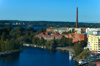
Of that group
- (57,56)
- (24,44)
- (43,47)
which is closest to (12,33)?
(24,44)

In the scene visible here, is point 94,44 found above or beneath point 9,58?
above

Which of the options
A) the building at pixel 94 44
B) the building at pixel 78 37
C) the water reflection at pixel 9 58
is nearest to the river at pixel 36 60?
the water reflection at pixel 9 58

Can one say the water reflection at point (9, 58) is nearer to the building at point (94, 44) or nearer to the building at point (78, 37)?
the building at point (94, 44)

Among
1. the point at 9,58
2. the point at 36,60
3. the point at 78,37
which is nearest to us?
the point at 36,60

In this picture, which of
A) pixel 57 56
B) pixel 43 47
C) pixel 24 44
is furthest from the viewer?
pixel 24 44

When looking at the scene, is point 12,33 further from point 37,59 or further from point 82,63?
point 82,63

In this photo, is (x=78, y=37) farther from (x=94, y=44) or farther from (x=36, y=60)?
(x=36, y=60)

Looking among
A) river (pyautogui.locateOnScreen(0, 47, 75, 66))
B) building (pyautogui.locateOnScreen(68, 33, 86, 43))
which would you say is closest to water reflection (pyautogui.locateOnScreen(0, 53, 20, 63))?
river (pyautogui.locateOnScreen(0, 47, 75, 66))

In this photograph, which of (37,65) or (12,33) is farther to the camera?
(12,33)

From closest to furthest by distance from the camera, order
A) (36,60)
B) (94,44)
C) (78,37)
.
→ (36,60)
(94,44)
(78,37)

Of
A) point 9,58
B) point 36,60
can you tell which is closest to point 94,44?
point 36,60

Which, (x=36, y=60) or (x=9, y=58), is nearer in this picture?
(x=36, y=60)
